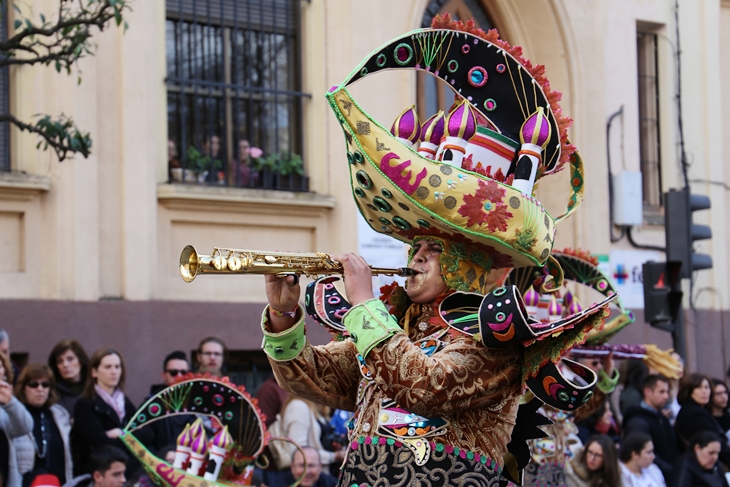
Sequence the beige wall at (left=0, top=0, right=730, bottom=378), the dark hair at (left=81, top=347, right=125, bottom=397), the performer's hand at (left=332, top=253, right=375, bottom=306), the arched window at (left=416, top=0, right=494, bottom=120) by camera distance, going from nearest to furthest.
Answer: the performer's hand at (left=332, top=253, right=375, bottom=306)
the dark hair at (left=81, top=347, right=125, bottom=397)
the beige wall at (left=0, top=0, right=730, bottom=378)
the arched window at (left=416, top=0, right=494, bottom=120)

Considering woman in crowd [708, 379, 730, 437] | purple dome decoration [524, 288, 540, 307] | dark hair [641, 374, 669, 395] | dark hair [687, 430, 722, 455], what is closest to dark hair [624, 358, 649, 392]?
woman in crowd [708, 379, 730, 437]

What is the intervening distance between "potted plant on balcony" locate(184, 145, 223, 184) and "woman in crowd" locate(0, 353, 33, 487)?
3919 millimetres

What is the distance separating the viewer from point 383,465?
4512mm

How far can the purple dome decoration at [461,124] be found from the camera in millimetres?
4930

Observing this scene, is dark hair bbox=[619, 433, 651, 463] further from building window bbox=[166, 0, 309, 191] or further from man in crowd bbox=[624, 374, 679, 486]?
building window bbox=[166, 0, 309, 191]

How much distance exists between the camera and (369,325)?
4.39 metres

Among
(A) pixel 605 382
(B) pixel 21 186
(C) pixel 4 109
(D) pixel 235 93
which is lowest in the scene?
(A) pixel 605 382

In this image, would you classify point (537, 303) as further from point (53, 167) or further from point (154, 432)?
point (53, 167)

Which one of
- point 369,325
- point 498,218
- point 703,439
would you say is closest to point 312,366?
point 369,325

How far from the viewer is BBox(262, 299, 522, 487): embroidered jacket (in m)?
4.35

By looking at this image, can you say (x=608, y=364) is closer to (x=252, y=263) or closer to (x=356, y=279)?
(x=356, y=279)

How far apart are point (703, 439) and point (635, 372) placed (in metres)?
1.64

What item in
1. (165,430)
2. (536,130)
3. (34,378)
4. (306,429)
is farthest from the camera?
(306,429)

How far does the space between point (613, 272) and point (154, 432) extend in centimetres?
710
